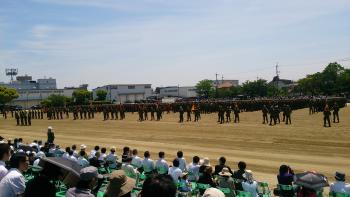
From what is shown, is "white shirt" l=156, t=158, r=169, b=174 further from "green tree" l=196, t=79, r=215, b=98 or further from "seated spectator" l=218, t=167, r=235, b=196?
"green tree" l=196, t=79, r=215, b=98

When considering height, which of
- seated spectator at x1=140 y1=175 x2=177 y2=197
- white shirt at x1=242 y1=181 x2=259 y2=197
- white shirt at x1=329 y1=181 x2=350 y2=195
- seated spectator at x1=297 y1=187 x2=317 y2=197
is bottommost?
white shirt at x1=242 y1=181 x2=259 y2=197

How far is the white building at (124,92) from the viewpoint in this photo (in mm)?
129625

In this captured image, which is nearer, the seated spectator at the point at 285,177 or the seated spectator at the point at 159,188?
the seated spectator at the point at 159,188

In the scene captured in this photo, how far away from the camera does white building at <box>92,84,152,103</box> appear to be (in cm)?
12962

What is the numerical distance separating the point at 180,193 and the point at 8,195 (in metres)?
4.85

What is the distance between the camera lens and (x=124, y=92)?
132m

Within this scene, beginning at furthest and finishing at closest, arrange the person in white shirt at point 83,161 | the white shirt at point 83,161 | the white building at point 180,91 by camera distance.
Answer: the white building at point 180,91 < the white shirt at point 83,161 < the person in white shirt at point 83,161

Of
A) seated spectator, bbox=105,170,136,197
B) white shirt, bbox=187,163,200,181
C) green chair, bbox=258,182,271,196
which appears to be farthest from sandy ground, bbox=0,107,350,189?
seated spectator, bbox=105,170,136,197

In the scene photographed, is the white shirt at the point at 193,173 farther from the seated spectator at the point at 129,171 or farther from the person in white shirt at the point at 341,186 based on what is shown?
the person in white shirt at the point at 341,186

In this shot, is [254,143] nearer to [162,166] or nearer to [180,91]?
[162,166]

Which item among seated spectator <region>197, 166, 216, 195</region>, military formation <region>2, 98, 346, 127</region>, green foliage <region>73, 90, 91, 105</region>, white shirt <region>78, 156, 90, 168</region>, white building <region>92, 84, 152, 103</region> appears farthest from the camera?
white building <region>92, 84, 152, 103</region>

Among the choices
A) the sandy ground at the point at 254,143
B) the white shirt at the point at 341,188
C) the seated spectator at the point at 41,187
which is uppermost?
the seated spectator at the point at 41,187

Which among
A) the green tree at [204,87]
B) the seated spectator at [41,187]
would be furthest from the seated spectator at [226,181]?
the green tree at [204,87]

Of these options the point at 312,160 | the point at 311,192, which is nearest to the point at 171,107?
the point at 312,160
